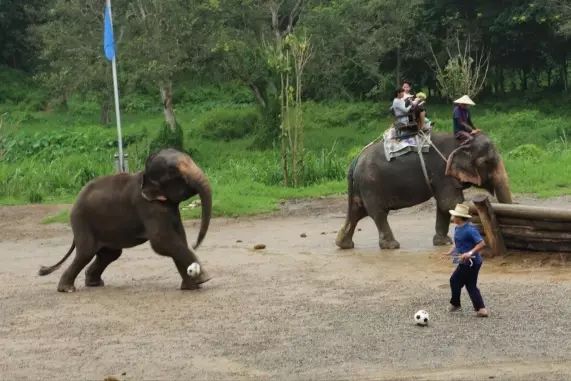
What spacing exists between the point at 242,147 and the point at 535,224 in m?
24.4

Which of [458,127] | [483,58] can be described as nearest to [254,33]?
[483,58]

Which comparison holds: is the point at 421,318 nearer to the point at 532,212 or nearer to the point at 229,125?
the point at 532,212

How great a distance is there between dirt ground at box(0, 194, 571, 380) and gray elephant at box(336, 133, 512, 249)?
18.0 inches

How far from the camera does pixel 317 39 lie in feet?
126

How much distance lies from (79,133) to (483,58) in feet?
53.3

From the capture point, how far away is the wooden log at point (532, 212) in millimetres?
Answer: 11723

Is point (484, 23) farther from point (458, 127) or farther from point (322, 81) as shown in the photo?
point (458, 127)

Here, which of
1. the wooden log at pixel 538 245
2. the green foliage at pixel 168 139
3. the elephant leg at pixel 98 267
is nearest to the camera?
the wooden log at pixel 538 245

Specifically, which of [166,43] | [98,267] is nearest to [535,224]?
[98,267]

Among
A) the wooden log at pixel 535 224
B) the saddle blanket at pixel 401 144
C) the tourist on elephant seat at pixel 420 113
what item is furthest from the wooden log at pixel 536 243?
the tourist on elephant seat at pixel 420 113

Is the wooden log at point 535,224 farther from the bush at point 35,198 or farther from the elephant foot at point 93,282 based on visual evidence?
the bush at point 35,198

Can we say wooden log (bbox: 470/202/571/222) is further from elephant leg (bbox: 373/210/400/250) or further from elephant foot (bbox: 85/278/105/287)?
elephant foot (bbox: 85/278/105/287)

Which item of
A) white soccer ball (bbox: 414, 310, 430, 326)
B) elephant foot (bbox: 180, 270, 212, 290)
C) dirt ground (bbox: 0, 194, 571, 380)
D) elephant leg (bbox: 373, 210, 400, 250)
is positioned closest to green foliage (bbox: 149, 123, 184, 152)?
dirt ground (bbox: 0, 194, 571, 380)

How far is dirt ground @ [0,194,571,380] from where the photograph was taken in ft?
26.4
